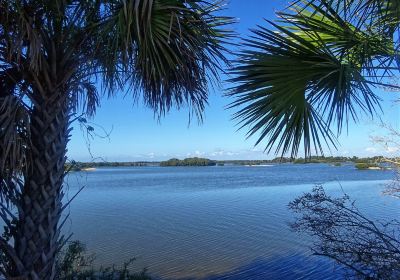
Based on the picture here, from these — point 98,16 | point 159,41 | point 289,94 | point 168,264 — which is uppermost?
point 98,16

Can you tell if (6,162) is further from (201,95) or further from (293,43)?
(293,43)

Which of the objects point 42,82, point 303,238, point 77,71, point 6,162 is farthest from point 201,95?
point 303,238

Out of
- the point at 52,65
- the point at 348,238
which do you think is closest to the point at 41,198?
the point at 52,65

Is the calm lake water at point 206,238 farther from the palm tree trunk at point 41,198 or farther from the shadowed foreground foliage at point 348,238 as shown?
the palm tree trunk at point 41,198

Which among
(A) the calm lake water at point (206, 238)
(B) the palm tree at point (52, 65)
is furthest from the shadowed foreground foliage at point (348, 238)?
(B) the palm tree at point (52, 65)

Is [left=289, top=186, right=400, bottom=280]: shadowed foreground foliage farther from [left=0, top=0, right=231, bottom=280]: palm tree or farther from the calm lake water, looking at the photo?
[left=0, top=0, right=231, bottom=280]: palm tree

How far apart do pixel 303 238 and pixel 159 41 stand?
32.2 feet

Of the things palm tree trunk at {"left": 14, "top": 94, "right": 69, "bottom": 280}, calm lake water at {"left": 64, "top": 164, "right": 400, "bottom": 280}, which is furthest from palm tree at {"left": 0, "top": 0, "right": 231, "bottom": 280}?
calm lake water at {"left": 64, "top": 164, "right": 400, "bottom": 280}

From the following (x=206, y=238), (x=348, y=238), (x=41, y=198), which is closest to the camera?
(x=41, y=198)

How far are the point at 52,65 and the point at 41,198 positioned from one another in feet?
4.05

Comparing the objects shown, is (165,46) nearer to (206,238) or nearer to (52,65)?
(52,65)

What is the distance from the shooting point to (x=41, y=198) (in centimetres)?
360

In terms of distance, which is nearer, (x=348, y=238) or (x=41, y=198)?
(x=41, y=198)

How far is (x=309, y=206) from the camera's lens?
541cm
